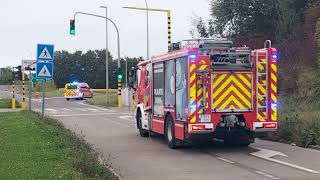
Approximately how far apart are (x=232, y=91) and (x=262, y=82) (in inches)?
34.0

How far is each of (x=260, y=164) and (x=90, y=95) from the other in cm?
5453

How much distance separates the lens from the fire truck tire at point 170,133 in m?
15.6

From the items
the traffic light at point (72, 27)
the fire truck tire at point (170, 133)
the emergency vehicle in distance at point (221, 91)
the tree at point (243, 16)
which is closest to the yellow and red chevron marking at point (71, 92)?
the tree at point (243, 16)

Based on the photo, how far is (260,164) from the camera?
1232cm

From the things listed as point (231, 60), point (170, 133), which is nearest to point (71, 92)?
point (170, 133)

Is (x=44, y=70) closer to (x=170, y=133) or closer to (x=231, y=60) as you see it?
(x=170, y=133)

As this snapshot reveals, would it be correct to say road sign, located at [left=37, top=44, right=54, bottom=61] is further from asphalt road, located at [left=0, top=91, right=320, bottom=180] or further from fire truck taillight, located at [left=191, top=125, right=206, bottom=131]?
fire truck taillight, located at [left=191, top=125, right=206, bottom=131]

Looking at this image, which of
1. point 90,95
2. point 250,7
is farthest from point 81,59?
point 250,7

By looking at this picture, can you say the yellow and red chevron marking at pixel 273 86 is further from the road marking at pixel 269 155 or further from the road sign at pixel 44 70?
the road sign at pixel 44 70

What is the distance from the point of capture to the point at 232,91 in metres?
14.6

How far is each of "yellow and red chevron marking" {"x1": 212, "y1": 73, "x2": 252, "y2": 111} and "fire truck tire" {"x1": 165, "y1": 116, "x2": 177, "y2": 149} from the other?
1722 millimetres

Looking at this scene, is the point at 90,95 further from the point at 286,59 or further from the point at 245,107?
the point at 245,107

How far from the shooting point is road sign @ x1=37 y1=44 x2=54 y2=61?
1941 cm

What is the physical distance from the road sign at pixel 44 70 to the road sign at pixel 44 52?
0.17 meters
